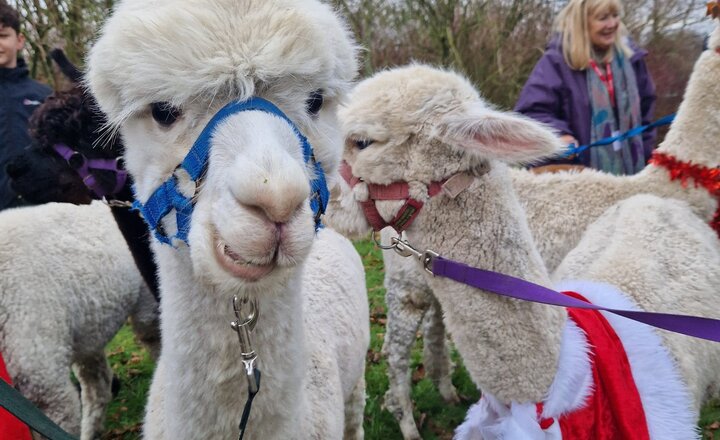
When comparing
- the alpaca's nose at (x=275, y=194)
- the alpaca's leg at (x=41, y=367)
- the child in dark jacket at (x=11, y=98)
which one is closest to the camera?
the alpaca's nose at (x=275, y=194)

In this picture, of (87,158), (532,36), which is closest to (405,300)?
(87,158)

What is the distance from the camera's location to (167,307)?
1.39 m

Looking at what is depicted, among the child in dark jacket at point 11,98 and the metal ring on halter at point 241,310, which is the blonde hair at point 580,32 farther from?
the child in dark jacket at point 11,98

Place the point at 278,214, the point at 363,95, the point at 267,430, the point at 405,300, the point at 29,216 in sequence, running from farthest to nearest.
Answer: the point at 405,300, the point at 29,216, the point at 363,95, the point at 267,430, the point at 278,214

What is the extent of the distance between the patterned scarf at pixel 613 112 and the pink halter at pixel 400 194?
2286mm

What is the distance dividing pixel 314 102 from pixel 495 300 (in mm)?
960

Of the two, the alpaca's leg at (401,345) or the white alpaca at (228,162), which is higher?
the white alpaca at (228,162)

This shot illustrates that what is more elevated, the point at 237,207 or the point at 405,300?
the point at 237,207

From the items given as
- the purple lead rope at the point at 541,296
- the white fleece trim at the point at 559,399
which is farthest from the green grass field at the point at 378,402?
the purple lead rope at the point at 541,296

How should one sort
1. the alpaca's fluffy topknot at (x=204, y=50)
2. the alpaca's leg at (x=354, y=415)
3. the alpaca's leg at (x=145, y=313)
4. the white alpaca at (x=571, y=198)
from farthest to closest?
Result: the alpaca's leg at (x=145, y=313), the white alpaca at (x=571, y=198), the alpaca's leg at (x=354, y=415), the alpaca's fluffy topknot at (x=204, y=50)

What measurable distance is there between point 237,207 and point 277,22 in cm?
44

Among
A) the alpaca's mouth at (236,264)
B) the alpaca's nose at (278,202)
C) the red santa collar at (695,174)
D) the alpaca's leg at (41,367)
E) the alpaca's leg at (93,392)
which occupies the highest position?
the alpaca's nose at (278,202)

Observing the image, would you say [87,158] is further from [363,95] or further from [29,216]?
[363,95]

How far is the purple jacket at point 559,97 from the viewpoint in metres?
3.79
